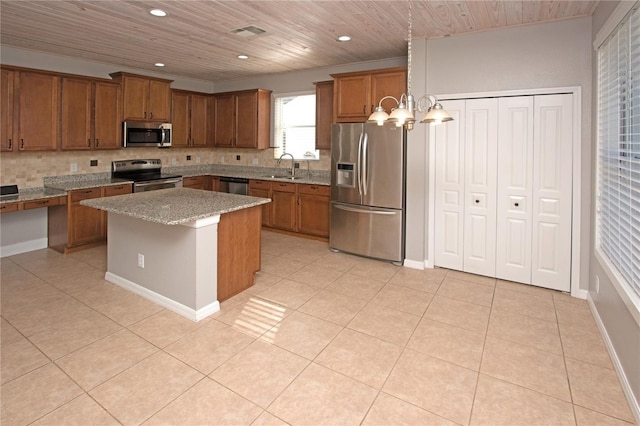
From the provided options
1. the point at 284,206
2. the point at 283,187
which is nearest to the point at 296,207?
the point at 284,206

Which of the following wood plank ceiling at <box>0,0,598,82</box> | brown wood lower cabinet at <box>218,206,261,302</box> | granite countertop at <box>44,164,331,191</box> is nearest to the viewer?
wood plank ceiling at <box>0,0,598,82</box>

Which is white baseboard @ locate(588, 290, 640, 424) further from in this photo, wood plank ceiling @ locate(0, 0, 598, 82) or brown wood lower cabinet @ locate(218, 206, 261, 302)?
brown wood lower cabinet @ locate(218, 206, 261, 302)

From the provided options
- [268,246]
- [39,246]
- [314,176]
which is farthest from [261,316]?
[39,246]

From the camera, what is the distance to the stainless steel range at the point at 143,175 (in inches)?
221

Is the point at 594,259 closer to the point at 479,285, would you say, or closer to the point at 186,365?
the point at 479,285

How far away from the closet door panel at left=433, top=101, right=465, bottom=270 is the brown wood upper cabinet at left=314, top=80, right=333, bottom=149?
1.84m

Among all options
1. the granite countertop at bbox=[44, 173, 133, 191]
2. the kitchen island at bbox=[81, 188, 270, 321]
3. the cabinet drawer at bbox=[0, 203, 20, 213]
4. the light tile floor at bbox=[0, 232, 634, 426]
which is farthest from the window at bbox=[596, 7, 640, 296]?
the cabinet drawer at bbox=[0, 203, 20, 213]

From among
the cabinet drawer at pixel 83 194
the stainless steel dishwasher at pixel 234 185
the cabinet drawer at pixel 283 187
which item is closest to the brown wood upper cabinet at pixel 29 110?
the cabinet drawer at pixel 83 194

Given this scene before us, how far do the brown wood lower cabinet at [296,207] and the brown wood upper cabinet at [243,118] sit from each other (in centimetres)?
88

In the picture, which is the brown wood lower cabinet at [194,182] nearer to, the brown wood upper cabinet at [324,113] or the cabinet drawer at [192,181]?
the cabinet drawer at [192,181]

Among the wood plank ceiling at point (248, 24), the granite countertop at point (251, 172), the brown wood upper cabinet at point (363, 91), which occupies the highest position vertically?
the wood plank ceiling at point (248, 24)

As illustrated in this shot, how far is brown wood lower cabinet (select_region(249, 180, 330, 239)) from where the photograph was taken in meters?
5.56

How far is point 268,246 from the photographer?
5.35 m

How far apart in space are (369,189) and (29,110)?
4276mm
